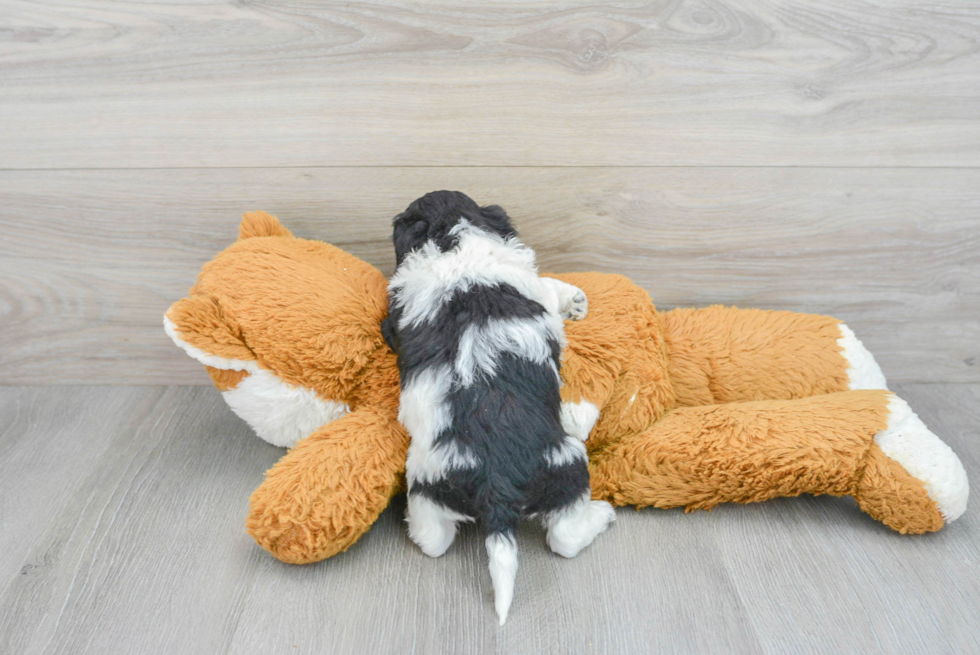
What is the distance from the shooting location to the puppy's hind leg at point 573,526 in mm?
872

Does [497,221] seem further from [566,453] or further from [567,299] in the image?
[566,453]

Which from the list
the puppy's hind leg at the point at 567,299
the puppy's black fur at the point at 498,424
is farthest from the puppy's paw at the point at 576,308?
the puppy's black fur at the point at 498,424

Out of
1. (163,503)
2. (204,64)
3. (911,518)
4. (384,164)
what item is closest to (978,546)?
(911,518)

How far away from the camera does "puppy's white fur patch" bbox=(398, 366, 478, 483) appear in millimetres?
819

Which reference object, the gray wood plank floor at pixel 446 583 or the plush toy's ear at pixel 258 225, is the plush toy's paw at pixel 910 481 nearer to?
the gray wood plank floor at pixel 446 583

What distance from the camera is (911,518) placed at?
0.91 metres

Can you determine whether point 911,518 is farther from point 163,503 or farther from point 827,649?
point 163,503

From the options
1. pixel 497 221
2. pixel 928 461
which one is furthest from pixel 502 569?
pixel 928 461

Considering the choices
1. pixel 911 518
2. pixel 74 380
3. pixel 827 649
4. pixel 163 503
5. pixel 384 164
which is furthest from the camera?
pixel 74 380

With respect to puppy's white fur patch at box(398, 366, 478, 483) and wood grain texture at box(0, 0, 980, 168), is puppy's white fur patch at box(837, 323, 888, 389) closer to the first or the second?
wood grain texture at box(0, 0, 980, 168)

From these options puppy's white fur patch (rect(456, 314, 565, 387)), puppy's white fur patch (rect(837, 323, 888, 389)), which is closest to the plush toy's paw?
puppy's white fur patch (rect(837, 323, 888, 389))

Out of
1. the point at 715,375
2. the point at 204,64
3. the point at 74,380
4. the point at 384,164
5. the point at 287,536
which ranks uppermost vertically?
the point at 204,64

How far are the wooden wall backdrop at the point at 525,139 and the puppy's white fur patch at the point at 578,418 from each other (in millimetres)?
354

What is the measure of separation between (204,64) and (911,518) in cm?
127
